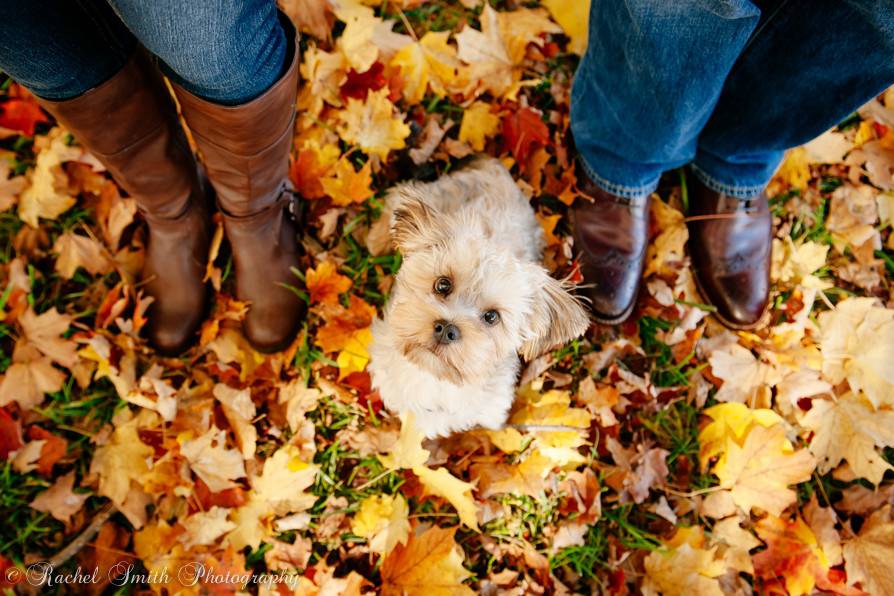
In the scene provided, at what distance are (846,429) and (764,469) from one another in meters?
0.53

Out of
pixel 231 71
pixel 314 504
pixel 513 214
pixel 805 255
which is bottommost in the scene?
pixel 314 504

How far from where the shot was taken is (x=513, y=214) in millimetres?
2521

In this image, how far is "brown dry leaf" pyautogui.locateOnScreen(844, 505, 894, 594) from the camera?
98.0 inches

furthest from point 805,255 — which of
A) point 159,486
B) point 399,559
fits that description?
point 159,486

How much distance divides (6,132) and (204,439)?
6.14ft

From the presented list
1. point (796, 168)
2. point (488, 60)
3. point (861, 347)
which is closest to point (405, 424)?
point (488, 60)

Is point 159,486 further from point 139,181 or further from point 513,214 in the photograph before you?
point 513,214

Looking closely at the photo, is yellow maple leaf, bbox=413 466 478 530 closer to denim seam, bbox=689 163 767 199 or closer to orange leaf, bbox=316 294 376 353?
orange leaf, bbox=316 294 376 353

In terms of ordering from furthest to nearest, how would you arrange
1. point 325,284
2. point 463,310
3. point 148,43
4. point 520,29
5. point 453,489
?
point 520,29 < point 325,284 < point 453,489 < point 463,310 < point 148,43

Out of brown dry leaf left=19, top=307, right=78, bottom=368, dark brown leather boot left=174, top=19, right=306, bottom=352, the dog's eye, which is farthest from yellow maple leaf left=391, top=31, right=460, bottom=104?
brown dry leaf left=19, top=307, right=78, bottom=368

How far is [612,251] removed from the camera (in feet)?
9.14

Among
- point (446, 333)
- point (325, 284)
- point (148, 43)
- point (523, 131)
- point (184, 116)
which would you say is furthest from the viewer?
point (523, 131)

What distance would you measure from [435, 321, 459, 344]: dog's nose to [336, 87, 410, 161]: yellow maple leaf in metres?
1.19

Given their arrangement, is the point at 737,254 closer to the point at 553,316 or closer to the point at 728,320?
the point at 728,320
